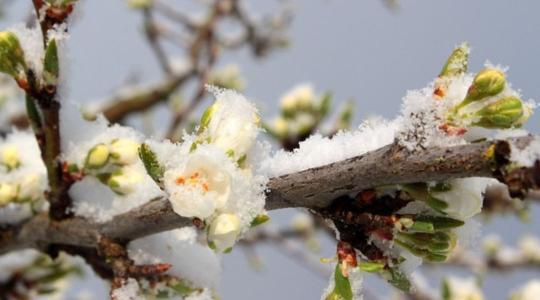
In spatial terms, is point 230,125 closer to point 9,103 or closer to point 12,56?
point 12,56

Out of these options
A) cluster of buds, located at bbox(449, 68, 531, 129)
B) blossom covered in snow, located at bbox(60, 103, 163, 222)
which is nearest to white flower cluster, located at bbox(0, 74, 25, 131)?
blossom covered in snow, located at bbox(60, 103, 163, 222)

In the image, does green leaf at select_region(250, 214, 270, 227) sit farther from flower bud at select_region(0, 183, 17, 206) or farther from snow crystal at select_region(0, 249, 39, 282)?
snow crystal at select_region(0, 249, 39, 282)

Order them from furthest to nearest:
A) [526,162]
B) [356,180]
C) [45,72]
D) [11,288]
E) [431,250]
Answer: [11,288], [45,72], [431,250], [356,180], [526,162]

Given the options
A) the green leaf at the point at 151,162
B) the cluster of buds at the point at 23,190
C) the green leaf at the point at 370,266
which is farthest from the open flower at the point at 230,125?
the cluster of buds at the point at 23,190

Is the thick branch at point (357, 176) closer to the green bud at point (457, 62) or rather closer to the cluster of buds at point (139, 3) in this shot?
the green bud at point (457, 62)

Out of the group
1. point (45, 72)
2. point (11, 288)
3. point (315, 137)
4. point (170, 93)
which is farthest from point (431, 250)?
point (170, 93)

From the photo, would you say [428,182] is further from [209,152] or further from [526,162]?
[209,152]

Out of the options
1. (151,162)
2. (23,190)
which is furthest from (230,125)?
(23,190)
